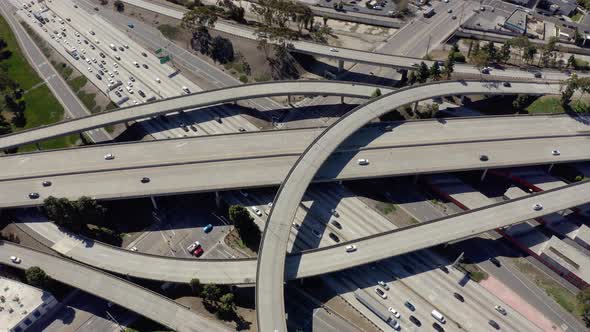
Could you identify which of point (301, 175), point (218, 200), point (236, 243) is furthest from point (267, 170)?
point (236, 243)

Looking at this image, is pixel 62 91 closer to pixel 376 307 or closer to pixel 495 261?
pixel 376 307

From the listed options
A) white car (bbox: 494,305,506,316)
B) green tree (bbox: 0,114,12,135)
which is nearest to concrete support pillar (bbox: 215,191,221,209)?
white car (bbox: 494,305,506,316)

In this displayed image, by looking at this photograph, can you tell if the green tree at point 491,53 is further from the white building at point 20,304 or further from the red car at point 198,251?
the white building at point 20,304

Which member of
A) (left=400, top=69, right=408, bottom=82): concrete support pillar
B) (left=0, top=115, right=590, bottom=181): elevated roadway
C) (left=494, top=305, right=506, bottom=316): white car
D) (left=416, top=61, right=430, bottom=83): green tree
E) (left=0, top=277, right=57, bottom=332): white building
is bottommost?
(left=0, top=277, right=57, bottom=332): white building

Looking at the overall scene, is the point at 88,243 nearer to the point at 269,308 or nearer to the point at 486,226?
the point at 269,308

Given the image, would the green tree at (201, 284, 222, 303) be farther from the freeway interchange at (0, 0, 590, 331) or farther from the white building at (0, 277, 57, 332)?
the white building at (0, 277, 57, 332)

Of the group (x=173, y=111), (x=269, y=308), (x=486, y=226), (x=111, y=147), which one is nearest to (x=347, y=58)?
(x=173, y=111)
